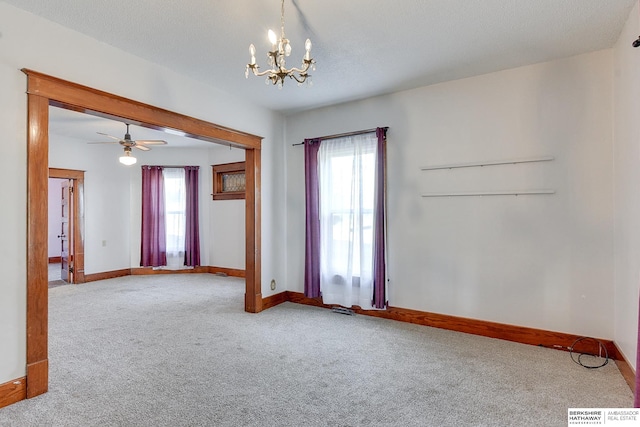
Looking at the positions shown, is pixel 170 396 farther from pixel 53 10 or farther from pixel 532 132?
pixel 532 132

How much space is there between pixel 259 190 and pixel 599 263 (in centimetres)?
367

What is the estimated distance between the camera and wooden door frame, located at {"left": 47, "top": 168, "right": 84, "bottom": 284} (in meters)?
6.21

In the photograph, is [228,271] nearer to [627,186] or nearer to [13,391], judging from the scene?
[13,391]

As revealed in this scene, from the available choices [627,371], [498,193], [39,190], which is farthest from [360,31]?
[627,371]

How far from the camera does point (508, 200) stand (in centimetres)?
339

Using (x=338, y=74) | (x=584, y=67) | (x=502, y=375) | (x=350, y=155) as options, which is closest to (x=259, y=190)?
(x=350, y=155)

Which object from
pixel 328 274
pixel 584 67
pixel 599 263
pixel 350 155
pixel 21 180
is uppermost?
pixel 584 67

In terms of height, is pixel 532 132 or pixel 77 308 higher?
pixel 532 132

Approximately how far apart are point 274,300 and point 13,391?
2800 mm

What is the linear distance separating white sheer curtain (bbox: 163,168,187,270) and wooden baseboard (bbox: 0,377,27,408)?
488 cm

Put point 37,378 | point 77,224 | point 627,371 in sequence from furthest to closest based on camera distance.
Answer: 1. point 77,224
2. point 627,371
3. point 37,378

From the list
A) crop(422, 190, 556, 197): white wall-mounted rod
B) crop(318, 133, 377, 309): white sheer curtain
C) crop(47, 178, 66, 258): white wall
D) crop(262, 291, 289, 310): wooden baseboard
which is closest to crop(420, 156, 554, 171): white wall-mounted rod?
crop(422, 190, 556, 197): white wall-mounted rod

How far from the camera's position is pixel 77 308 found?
15.0 feet

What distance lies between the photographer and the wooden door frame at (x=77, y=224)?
621cm
